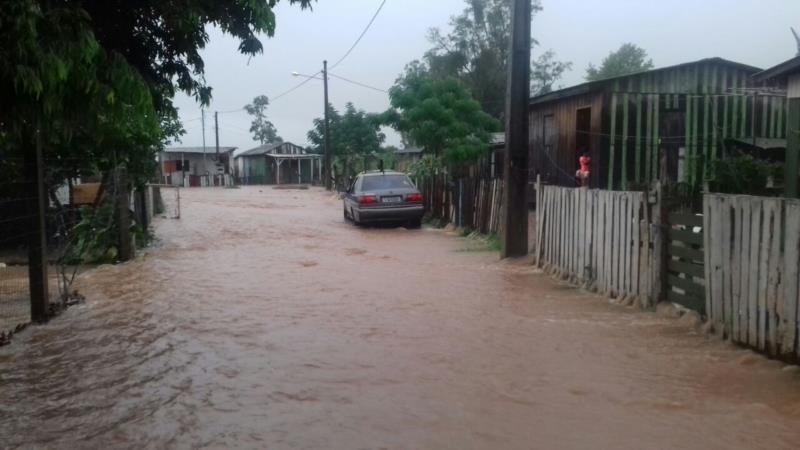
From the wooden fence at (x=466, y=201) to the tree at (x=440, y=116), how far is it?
2.25 m

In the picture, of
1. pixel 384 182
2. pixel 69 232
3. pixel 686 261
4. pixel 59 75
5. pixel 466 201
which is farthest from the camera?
pixel 384 182

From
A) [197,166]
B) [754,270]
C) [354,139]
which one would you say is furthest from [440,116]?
[197,166]

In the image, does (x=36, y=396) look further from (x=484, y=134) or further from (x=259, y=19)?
(x=484, y=134)

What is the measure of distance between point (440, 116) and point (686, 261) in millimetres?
16054

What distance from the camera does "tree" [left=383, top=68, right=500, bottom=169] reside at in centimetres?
2272

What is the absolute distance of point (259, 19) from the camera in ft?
18.9

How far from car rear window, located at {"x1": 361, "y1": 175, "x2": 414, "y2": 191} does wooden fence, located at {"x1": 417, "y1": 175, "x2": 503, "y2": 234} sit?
91 centimetres

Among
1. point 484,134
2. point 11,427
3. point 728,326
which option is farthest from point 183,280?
point 484,134

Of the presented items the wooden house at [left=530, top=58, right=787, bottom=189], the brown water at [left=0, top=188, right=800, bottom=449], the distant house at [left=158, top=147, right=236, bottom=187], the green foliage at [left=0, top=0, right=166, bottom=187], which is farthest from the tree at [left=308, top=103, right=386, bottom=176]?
the green foliage at [left=0, top=0, right=166, bottom=187]

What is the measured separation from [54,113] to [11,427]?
220 cm

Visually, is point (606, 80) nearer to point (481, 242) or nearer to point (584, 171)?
point (584, 171)

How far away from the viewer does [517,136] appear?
481 inches

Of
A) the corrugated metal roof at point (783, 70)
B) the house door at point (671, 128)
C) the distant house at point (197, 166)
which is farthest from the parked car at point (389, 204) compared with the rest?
the distant house at point (197, 166)

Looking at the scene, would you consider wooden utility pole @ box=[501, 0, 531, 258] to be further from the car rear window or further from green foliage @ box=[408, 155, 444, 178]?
green foliage @ box=[408, 155, 444, 178]
